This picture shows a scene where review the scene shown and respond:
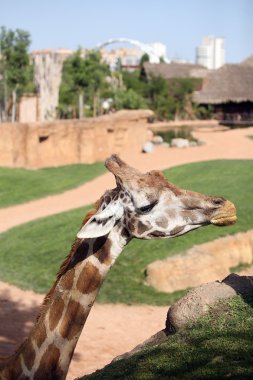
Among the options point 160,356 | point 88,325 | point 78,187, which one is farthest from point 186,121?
point 160,356

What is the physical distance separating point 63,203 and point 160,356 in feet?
53.3

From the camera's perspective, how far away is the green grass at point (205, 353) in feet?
18.9

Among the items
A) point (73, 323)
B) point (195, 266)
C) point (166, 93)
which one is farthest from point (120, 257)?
point (166, 93)

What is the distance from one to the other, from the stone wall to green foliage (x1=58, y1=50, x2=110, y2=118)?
9925 mm

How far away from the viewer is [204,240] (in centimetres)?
1499

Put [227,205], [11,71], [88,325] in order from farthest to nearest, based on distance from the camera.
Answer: [11,71] < [88,325] < [227,205]

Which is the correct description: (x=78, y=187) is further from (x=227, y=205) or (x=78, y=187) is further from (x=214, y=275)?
(x=227, y=205)

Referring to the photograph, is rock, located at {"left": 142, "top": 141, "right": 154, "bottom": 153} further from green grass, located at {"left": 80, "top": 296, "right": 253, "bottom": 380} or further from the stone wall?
green grass, located at {"left": 80, "top": 296, "right": 253, "bottom": 380}

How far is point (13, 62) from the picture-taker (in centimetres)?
3928

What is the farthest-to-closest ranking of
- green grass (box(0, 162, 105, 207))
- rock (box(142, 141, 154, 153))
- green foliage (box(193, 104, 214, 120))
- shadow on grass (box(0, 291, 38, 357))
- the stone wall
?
green foliage (box(193, 104, 214, 120)), rock (box(142, 141, 154, 153)), the stone wall, green grass (box(0, 162, 105, 207)), shadow on grass (box(0, 291, 38, 357))

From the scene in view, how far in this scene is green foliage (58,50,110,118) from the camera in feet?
136

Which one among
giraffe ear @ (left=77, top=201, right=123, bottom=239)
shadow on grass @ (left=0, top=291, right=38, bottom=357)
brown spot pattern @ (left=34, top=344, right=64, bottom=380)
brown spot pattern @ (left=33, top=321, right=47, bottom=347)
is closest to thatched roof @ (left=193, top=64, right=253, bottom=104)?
shadow on grass @ (left=0, top=291, right=38, bottom=357)

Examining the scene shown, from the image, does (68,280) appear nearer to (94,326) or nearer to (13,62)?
(94,326)

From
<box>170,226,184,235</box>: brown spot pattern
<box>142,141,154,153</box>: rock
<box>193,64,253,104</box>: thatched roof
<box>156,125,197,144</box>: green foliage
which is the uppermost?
<box>193,64,253,104</box>: thatched roof
